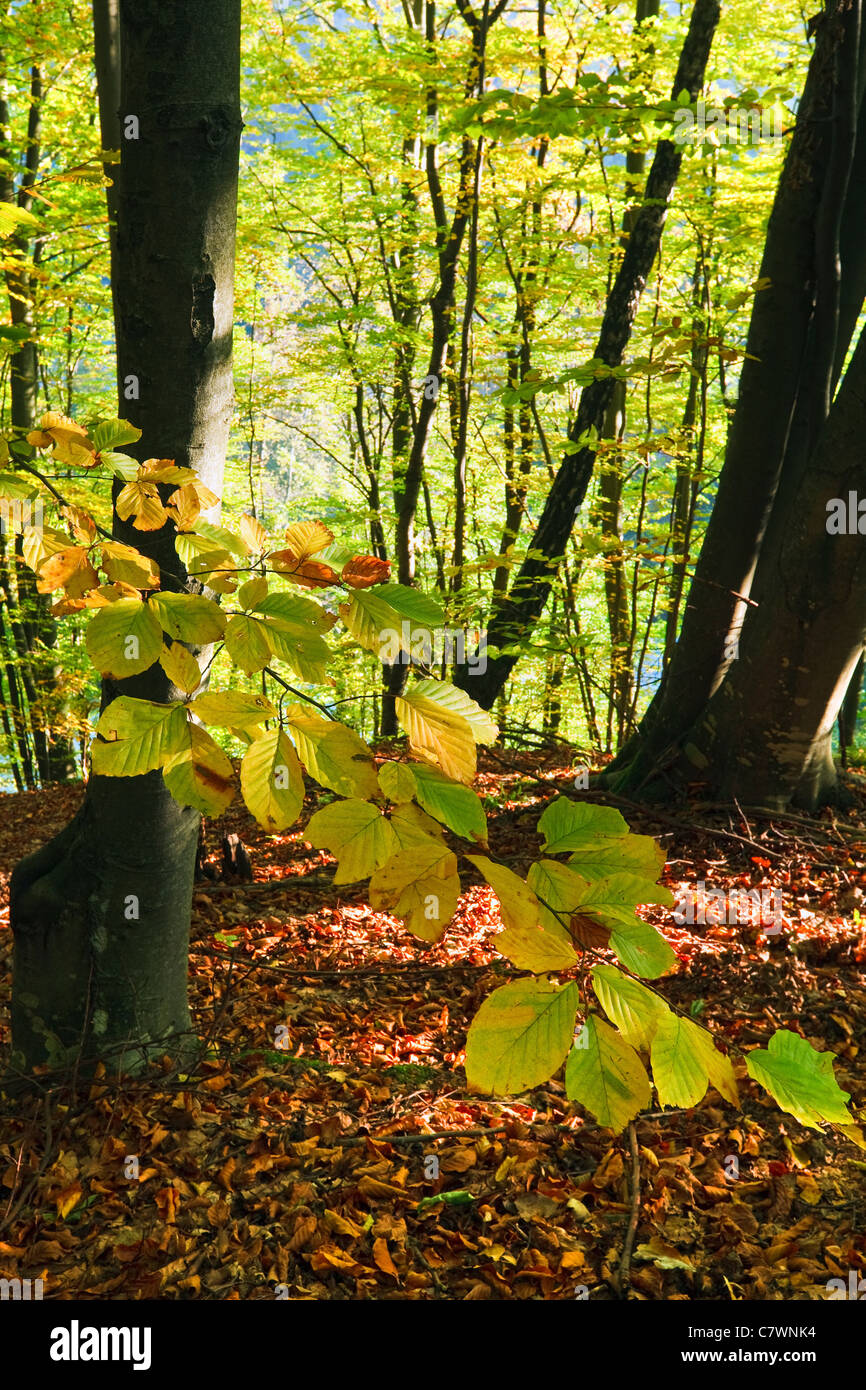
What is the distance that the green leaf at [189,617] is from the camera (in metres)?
0.99

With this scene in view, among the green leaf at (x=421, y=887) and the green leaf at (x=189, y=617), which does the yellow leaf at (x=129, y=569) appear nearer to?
the green leaf at (x=189, y=617)

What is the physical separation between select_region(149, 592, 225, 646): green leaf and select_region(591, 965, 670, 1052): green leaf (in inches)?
22.9

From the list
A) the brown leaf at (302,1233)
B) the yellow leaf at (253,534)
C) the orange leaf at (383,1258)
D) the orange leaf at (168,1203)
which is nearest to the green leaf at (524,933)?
the yellow leaf at (253,534)

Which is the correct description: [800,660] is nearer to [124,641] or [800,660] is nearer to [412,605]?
[412,605]

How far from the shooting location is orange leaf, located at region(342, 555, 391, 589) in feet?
3.70

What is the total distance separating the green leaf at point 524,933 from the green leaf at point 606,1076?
0.07 meters

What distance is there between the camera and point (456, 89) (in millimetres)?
5906

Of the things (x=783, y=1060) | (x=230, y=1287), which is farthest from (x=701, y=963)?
(x=783, y=1060)

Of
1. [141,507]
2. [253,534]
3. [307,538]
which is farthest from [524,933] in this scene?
[141,507]

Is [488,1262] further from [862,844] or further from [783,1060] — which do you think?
[862,844]

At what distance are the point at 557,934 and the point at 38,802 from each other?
28.4 ft

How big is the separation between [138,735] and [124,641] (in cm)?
12

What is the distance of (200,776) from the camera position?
3.17 ft
